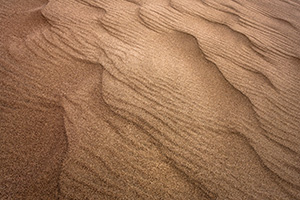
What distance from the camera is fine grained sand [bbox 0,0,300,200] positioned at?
0.97m

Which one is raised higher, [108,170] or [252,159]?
[252,159]

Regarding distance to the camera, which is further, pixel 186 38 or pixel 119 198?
pixel 186 38

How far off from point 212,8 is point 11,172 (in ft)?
9.82

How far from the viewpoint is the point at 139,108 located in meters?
1.26

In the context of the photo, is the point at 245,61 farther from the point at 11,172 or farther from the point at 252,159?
the point at 11,172

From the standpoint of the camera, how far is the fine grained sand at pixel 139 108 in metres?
0.97

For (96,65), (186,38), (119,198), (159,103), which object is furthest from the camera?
(186,38)

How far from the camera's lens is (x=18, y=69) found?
138 cm

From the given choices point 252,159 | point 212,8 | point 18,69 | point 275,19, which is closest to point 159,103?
point 252,159

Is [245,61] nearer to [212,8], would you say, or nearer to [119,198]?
[212,8]

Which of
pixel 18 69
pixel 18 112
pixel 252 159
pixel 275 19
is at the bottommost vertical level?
pixel 18 112

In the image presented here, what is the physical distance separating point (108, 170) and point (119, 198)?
154 mm

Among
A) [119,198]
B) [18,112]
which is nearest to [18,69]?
[18,112]

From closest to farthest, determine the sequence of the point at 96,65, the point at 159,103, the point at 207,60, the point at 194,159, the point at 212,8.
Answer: the point at 194,159
the point at 159,103
the point at 96,65
the point at 207,60
the point at 212,8
